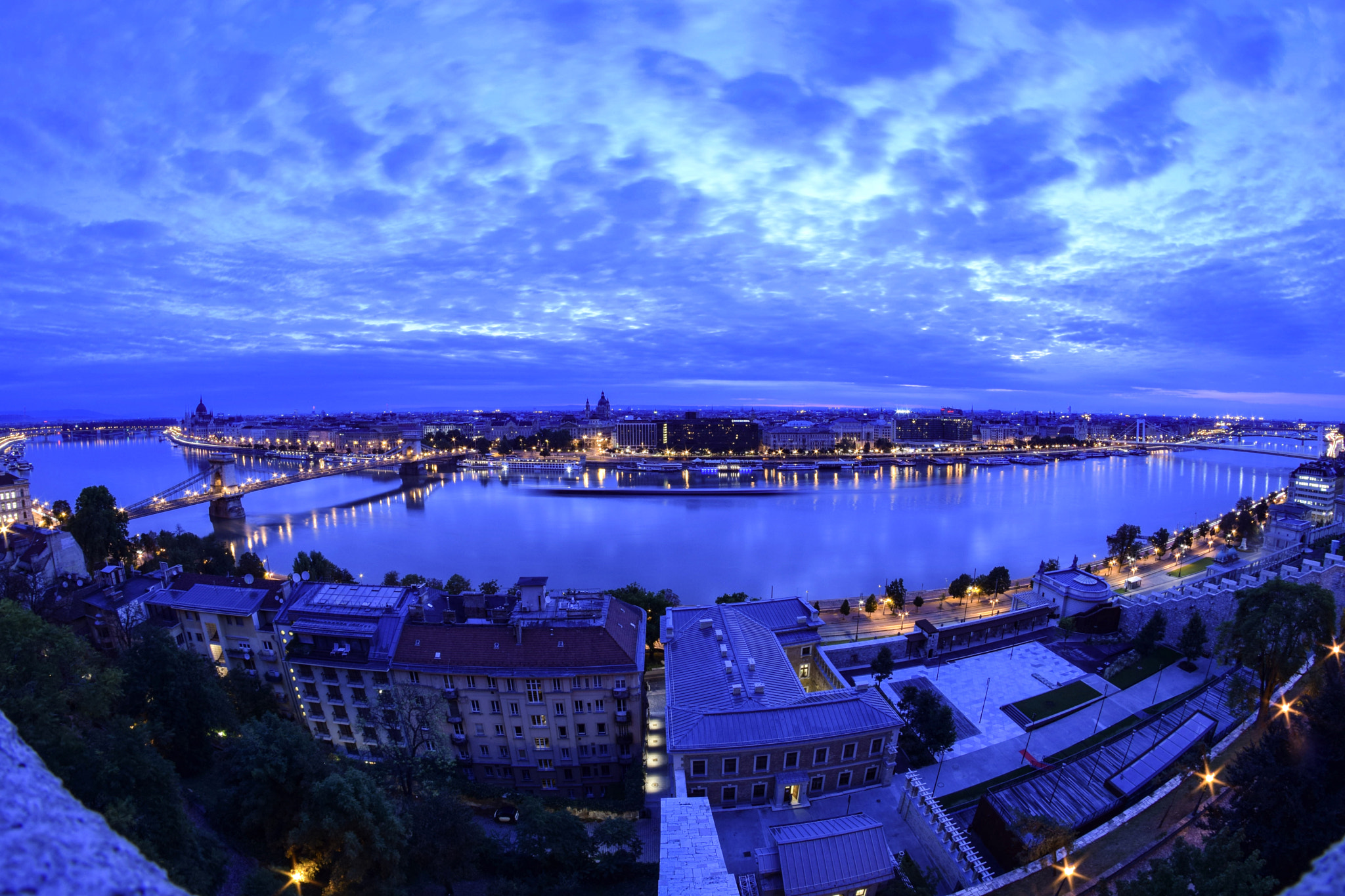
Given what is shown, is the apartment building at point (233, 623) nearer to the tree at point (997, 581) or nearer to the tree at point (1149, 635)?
the tree at point (997, 581)

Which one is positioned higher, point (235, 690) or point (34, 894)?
point (34, 894)

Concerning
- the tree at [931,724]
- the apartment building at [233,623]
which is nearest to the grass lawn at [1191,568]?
the tree at [931,724]

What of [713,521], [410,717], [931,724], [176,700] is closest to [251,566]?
[176,700]

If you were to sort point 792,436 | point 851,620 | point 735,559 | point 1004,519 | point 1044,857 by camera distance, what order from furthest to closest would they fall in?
point 792,436, point 1004,519, point 735,559, point 851,620, point 1044,857

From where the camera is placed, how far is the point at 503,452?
47750 millimetres

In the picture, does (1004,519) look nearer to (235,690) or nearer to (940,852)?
(940,852)

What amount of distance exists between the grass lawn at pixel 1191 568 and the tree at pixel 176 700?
56.9 feet

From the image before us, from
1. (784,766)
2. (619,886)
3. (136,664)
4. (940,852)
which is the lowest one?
(619,886)

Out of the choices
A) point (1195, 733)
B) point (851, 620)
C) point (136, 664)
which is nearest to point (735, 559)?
point (851, 620)

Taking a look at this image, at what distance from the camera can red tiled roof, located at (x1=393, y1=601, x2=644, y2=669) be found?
6.99m

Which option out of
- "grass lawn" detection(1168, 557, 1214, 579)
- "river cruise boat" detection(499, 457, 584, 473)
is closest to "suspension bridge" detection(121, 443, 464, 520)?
"river cruise boat" detection(499, 457, 584, 473)

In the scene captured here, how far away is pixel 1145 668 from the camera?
8.94m

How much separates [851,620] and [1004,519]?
567 inches

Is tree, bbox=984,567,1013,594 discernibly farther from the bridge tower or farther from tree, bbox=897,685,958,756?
the bridge tower
